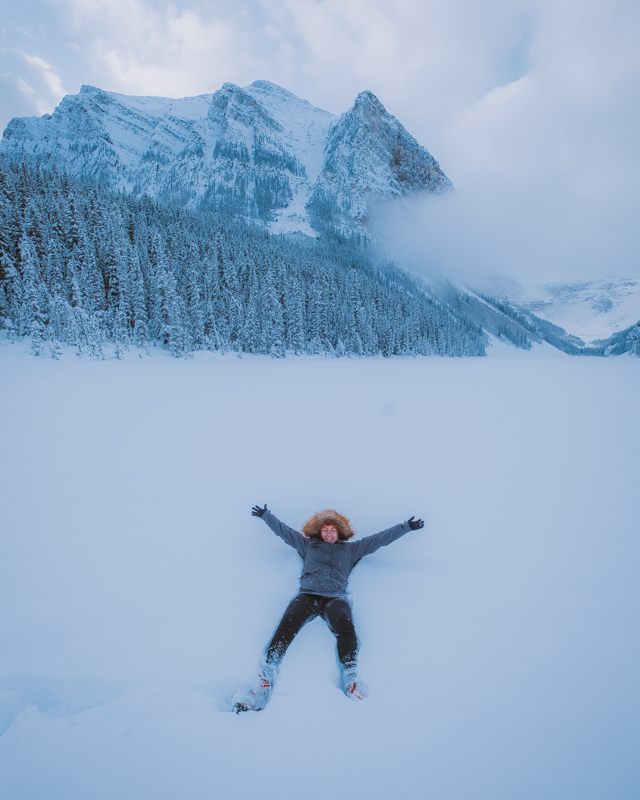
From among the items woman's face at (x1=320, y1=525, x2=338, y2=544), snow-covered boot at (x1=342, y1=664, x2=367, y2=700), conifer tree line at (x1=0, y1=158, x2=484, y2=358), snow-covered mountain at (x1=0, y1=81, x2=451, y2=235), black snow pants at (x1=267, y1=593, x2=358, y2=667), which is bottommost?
snow-covered boot at (x1=342, y1=664, x2=367, y2=700)

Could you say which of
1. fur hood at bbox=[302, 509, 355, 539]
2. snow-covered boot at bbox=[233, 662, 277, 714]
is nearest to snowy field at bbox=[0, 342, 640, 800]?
snow-covered boot at bbox=[233, 662, 277, 714]

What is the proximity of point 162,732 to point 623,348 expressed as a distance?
14299cm

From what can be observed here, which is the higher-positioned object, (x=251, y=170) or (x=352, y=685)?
(x=251, y=170)

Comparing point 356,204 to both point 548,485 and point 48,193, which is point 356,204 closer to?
point 48,193

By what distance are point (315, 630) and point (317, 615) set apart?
0.42ft

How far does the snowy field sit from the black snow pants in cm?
14

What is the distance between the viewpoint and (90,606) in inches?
125

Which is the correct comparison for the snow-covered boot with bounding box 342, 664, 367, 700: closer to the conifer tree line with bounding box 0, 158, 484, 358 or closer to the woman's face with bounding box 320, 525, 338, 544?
the woman's face with bounding box 320, 525, 338, 544

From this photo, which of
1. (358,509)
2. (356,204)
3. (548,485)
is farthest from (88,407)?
(356,204)

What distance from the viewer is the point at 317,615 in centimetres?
319

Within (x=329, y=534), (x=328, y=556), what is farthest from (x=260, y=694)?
(x=329, y=534)

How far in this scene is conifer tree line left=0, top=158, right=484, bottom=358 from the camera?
91.0ft

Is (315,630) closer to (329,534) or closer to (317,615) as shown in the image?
(317,615)

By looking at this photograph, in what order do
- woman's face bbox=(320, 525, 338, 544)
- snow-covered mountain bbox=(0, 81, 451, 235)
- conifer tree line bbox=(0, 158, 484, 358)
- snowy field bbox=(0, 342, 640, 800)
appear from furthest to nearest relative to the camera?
1. snow-covered mountain bbox=(0, 81, 451, 235)
2. conifer tree line bbox=(0, 158, 484, 358)
3. woman's face bbox=(320, 525, 338, 544)
4. snowy field bbox=(0, 342, 640, 800)
